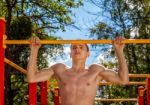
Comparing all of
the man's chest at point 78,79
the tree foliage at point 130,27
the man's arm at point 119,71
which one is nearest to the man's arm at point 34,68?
the man's chest at point 78,79

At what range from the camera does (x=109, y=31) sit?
618 inches

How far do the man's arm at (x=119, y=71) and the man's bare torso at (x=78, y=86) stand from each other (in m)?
0.08

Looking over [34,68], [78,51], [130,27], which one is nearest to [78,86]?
[78,51]

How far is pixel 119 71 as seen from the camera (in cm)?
362

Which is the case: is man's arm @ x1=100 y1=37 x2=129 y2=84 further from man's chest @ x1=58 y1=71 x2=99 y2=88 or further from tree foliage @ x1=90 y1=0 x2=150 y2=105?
tree foliage @ x1=90 y1=0 x2=150 y2=105

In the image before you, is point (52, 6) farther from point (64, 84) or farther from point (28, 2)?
point (64, 84)

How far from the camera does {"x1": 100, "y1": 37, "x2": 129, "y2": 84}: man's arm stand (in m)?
3.44

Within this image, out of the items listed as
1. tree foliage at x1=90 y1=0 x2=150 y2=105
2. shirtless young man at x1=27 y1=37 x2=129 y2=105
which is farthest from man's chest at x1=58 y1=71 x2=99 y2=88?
tree foliage at x1=90 y1=0 x2=150 y2=105

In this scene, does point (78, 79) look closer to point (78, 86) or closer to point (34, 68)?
point (78, 86)

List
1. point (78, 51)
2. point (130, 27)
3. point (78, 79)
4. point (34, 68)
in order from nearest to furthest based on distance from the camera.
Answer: point (34, 68)
point (78, 51)
point (78, 79)
point (130, 27)

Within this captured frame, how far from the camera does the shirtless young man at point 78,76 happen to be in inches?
144

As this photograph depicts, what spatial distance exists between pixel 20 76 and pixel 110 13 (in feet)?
12.0

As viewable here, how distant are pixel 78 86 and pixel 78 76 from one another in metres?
0.09

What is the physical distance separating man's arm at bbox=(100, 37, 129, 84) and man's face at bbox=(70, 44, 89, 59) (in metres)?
0.24
